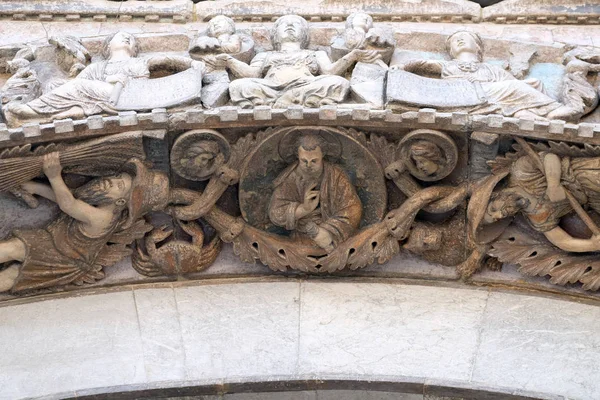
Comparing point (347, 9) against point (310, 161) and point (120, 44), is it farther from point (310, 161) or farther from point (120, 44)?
point (310, 161)

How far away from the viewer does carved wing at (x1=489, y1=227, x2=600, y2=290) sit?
7453 mm

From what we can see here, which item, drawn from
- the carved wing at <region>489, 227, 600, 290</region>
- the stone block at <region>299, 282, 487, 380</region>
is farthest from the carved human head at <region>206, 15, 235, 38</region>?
the carved wing at <region>489, 227, 600, 290</region>

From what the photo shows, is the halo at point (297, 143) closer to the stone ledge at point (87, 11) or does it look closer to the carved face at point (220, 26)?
the carved face at point (220, 26)

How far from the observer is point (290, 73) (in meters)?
7.68

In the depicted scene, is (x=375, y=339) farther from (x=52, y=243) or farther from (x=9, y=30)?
(x=9, y=30)

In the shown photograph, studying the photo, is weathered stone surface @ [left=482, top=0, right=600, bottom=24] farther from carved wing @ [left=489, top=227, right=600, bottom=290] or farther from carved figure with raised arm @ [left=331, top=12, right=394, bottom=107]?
carved wing @ [left=489, top=227, right=600, bottom=290]

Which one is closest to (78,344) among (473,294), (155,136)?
(155,136)

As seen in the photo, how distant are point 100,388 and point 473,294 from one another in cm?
→ 224

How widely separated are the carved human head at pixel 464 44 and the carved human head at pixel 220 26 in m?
1.39

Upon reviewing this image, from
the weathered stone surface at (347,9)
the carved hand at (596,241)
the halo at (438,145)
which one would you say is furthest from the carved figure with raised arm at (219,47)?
the carved hand at (596,241)

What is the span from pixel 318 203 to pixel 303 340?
31.5 inches

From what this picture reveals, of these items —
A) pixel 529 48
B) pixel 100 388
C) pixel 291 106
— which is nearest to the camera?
pixel 100 388

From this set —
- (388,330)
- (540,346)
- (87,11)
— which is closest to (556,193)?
(540,346)

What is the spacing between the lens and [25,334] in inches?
289
